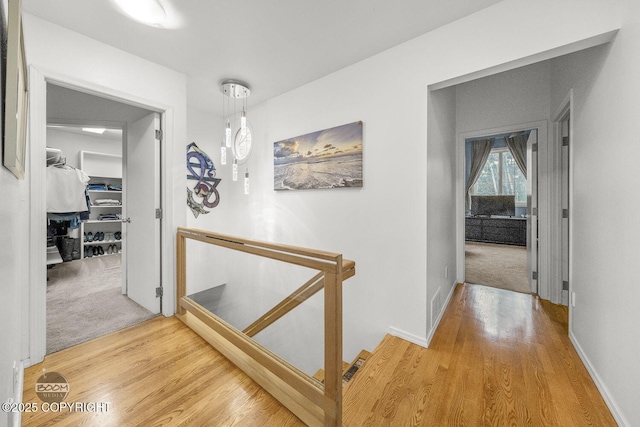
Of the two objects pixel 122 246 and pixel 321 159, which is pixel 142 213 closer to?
pixel 122 246

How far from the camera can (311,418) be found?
1.35 metres

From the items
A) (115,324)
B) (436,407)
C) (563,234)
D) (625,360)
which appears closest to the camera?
(625,360)

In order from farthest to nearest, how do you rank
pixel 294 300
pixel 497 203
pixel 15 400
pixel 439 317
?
pixel 497 203, pixel 439 317, pixel 294 300, pixel 15 400

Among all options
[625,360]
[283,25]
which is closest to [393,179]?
[283,25]

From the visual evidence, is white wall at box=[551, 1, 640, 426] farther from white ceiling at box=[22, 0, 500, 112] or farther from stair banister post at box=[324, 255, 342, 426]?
stair banister post at box=[324, 255, 342, 426]

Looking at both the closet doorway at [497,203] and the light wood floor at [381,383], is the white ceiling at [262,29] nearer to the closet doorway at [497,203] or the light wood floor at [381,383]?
the light wood floor at [381,383]

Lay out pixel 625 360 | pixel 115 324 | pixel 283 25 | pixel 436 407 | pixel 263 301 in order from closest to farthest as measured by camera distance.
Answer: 1. pixel 625 360
2. pixel 436 407
3. pixel 283 25
4. pixel 263 301
5. pixel 115 324

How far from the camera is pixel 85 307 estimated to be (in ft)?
8.83

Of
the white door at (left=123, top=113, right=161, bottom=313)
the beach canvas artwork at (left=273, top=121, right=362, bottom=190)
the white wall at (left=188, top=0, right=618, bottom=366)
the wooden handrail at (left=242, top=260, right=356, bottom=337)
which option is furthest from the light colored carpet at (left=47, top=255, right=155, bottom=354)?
the beach canvas artwork at (left=273, top=121, right=362, bottom=190)

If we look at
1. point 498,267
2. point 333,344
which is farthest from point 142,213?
point 498,267

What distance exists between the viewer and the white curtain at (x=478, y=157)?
708 cm

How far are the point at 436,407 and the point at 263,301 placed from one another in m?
1.42

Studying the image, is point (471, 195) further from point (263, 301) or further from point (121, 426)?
point (121, 426)

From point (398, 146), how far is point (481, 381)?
184cm
